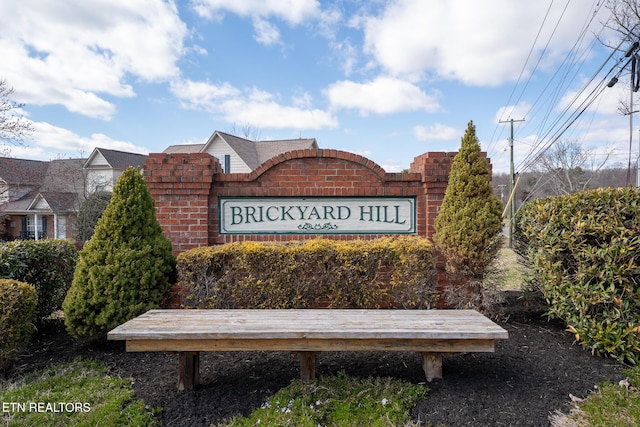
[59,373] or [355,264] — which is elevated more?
[355,264]

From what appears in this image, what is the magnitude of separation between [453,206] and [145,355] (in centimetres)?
353

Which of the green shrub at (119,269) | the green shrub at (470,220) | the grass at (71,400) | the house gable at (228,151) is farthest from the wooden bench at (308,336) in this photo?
the house gable at (228,151)

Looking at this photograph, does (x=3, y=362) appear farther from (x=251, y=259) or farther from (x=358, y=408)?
(x=358, y=408)

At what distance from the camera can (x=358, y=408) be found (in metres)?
2.63

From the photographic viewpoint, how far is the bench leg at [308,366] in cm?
294

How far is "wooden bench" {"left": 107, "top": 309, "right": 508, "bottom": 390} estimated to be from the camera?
2678mm

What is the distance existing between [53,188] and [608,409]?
29927 mm

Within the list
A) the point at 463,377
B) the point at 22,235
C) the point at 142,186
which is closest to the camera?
the point at 463,377

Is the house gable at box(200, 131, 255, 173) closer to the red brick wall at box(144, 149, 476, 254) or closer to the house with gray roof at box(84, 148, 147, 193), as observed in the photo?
the house with gray roof at box(84, 148, 147, 193)

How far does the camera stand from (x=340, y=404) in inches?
105

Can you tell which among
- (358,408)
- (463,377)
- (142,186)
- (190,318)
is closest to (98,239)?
(142,186)

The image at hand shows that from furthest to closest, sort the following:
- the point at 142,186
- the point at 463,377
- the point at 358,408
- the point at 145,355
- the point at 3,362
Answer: the point at 142,186
the point at 145,355
the point at 3,362
the point at 463,377
the point at 358,408

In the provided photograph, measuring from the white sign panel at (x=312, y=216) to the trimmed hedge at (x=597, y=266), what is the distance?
1677 mm

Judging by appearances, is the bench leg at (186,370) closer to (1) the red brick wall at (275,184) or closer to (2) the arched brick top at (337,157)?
(1) the red brick wall at (275,184)
